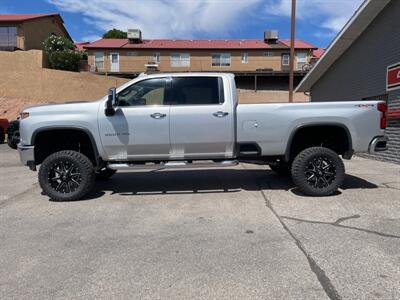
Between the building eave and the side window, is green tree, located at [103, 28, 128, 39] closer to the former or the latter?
the building eave

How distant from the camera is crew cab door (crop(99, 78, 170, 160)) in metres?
7.21

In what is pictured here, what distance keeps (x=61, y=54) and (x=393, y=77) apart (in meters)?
33.8

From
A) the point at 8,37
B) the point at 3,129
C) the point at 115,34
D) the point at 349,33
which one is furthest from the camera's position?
the point at 115,34

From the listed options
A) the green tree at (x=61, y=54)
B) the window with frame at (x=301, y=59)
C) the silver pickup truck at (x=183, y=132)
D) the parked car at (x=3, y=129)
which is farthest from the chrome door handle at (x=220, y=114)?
the window with frame at (x=301, y=59)

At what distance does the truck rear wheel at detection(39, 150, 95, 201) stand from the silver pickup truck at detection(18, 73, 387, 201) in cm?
2

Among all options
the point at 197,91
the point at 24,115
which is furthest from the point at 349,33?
the point at 24,115

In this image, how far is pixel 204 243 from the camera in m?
4.95

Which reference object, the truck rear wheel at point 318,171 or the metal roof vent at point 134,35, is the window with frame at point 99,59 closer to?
the metal roof vent at point 134,35

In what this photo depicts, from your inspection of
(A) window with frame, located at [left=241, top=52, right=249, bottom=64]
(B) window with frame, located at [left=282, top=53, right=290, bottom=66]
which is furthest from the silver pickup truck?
(B) window with frame, located at [left=282, top=53, right=290, bottom=66]

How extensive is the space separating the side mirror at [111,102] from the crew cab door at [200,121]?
980 millimetres

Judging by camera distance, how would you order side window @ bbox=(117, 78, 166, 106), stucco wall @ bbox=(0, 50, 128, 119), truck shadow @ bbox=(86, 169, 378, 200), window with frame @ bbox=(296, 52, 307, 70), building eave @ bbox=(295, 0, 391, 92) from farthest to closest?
window with frame @ bbox=(296, 52, 307, 70)
stucco wall @ bbox=(0, 50, 128, 119)
building eave @ bbox=(295, 0, 391, 92)
truck shadow @ bbox=(86, 169, 378, 200)
side window @ bbox=(117, 78, 166, 106)

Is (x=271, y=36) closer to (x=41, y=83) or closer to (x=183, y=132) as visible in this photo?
(x=41, y=83)

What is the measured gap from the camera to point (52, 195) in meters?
7.26

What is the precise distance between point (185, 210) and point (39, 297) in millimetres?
3129
